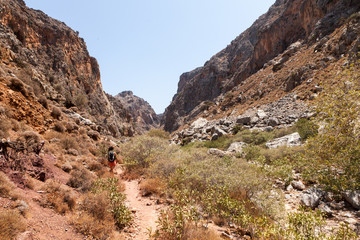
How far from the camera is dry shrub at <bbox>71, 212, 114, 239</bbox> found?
388 centimetres

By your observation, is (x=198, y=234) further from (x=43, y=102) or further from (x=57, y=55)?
(x=57, y=55)

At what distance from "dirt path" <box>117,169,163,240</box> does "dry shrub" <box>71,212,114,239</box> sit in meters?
0.63

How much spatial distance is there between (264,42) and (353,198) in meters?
61.2

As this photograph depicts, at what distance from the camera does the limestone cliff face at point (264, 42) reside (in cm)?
3171

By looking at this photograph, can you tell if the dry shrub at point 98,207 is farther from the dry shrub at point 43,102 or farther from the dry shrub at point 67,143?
the dry shrub at point 43,102

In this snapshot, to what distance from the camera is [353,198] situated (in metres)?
4.84

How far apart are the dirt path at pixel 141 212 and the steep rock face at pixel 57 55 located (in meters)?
21.8

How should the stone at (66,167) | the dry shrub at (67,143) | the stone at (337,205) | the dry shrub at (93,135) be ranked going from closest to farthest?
1. the stone at (337,205)
2. the stone at (66,167)
3. the dry shrub at (67,143)
4. the dry shrub at (93,135)

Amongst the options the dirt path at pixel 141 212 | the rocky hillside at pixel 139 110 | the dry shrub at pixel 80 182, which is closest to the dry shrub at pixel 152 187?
the dirt path at pixel 141 212

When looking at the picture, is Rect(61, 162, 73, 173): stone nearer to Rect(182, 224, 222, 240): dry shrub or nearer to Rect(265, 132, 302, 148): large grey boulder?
Rect(182, 224, 222, 240): dry shrub

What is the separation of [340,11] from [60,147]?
4574 cm

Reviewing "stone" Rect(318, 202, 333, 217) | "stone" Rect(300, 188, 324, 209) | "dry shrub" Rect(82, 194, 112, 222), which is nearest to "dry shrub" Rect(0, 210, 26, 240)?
"dry shrub" Rect(82, 194, 112, 222)

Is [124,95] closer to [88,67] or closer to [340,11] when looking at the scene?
[88,67]

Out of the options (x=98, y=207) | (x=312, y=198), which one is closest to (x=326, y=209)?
(x=312, y=198)
